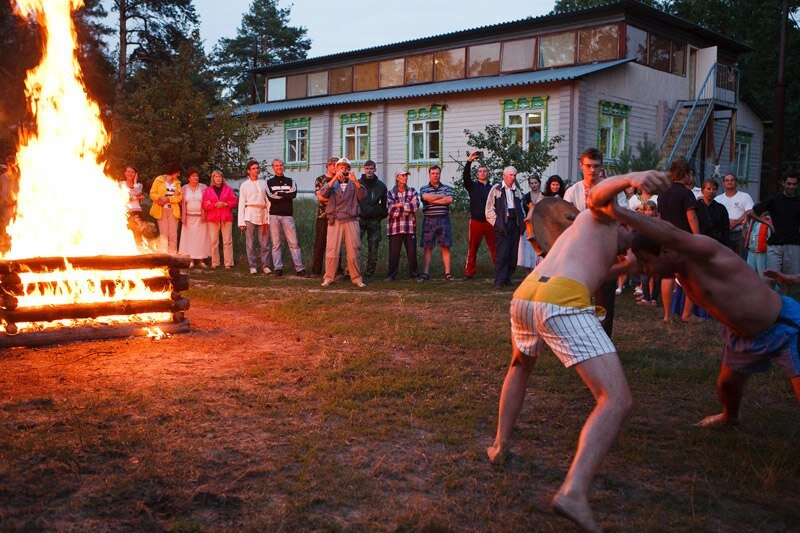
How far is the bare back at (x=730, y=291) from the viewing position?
13.5 ft

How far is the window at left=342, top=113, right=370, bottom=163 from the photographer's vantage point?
27859 mm

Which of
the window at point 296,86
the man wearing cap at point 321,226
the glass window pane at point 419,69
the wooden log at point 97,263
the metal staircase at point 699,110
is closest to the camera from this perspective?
the wooden log at point 97,263

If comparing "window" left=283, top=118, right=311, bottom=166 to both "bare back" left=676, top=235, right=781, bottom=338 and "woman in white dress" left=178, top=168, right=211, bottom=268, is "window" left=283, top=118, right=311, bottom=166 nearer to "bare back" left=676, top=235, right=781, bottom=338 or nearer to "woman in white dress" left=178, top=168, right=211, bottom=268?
"woman in white dress" left=178, top=168, right=211, bottom=268

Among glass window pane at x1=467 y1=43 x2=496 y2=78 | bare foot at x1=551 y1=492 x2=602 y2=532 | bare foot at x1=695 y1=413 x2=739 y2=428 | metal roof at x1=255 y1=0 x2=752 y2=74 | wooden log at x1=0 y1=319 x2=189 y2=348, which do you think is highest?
metal roof at x1=255 y1=0 x2=752 y2=74

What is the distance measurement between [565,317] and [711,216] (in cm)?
672

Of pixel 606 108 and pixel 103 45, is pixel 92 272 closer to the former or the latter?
pixel 606 108

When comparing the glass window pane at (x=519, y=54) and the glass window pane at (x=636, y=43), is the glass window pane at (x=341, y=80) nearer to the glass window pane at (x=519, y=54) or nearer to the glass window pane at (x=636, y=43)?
the glass window pane at (x=519, y=54)

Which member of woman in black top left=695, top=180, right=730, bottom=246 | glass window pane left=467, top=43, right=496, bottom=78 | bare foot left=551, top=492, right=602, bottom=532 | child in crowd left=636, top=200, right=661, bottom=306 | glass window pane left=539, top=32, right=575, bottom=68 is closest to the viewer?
bare foot left=551, top=492, right=602, bottom=532

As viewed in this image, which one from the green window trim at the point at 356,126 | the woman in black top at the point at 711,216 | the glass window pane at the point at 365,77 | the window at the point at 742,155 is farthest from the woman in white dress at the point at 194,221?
the window at the point at 742,155

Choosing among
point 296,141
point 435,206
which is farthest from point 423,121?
point 435,206

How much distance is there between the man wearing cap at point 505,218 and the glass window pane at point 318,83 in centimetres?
1977

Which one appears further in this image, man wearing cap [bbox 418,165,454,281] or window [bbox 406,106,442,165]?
window [bbox 406,106,442,165]

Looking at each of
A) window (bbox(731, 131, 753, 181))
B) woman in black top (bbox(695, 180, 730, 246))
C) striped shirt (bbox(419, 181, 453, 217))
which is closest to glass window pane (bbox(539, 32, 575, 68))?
window (bbox(731, 131, 753, 181))

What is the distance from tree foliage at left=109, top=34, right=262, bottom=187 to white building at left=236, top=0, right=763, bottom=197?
29.1ft
